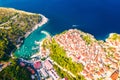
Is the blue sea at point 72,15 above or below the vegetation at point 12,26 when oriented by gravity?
above

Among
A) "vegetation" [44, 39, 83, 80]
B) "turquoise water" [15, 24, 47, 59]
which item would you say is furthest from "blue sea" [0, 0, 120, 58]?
"vegetation" [44, 39, 83, 80]

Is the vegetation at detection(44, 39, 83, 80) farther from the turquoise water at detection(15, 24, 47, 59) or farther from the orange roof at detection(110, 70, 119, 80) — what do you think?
the orange roof at detection(110, 70, 119, 80)

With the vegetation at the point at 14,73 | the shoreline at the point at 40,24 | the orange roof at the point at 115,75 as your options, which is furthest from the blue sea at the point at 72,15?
the orange roof at the point at 115,75

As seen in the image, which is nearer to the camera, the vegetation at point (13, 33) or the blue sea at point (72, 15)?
the vegetation at point (13, 33)

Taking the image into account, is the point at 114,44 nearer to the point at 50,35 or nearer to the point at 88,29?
the point at 88,29

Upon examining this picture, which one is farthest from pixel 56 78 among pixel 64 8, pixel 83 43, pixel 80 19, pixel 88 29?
pixel 64 8

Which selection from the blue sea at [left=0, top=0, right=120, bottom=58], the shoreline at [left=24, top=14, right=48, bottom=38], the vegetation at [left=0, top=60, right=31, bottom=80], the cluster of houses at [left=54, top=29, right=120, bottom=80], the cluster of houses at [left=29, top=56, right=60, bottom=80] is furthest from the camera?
the shoreline at [left=24, top=14, right=48, bottom=38]

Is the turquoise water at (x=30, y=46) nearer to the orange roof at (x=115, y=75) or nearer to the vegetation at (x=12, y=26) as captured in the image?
the vegetation at (x=12, y=26)
